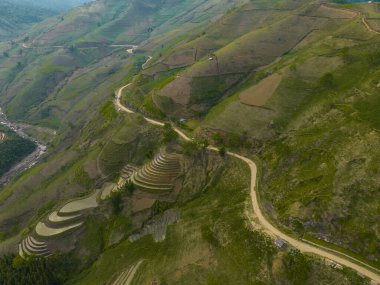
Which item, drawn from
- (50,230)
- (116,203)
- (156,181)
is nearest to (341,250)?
(156,181)

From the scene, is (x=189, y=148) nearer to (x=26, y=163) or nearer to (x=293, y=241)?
(x=293, y=241)

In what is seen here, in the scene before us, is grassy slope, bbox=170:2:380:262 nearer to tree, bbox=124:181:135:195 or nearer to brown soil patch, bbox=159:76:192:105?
brown soil patch, bbox=159:76:192:105

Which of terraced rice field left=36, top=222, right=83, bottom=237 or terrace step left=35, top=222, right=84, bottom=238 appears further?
terraced rice field left=36, top=222, right=83, bottom=237

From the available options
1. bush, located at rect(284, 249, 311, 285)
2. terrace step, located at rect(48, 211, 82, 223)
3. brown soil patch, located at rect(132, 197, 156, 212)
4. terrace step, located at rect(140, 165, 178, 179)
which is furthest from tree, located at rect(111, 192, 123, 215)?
bush, located at rect(284, 249, 311, 285)

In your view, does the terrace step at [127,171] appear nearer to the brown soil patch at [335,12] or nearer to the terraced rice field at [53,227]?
the terraced rice field at [53,227]

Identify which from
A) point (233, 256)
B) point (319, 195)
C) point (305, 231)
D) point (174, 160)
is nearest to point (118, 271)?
point (233, 256)

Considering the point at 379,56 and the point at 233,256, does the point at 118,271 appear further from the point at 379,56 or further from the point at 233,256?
the point at 379,56
